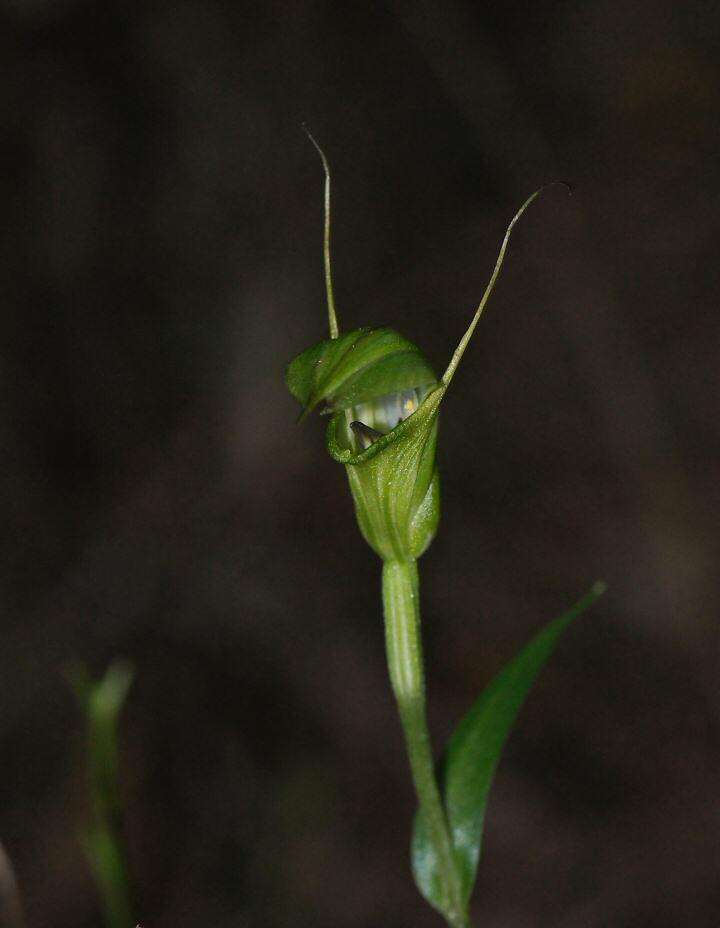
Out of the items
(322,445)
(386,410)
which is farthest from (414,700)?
(322,445)

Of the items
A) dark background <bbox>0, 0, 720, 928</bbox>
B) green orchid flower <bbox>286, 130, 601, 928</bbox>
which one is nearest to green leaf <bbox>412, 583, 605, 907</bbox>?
green orchid flower <bbox>286, 130, 601, 928</bbox>

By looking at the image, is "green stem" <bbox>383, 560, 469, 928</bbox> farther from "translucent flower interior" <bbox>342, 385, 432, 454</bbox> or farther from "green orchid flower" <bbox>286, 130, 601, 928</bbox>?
"translucent flower interior" <bbox>342, 385, 432, 454</bbox>

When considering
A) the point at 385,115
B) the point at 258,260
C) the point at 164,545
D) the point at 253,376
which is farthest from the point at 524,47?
the point at 164,545

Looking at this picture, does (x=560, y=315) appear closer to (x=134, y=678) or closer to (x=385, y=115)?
(x=385, y=115)

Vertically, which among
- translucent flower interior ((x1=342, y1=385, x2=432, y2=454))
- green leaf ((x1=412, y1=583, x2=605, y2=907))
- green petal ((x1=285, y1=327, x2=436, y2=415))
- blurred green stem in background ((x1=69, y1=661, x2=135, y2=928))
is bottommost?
green leaf ((x1=412, y1=583, x2=605, y2=907))

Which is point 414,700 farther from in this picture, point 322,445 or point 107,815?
point 322,445

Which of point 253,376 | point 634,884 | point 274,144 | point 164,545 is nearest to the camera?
point 634,884
